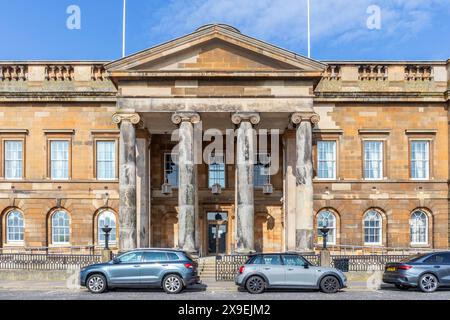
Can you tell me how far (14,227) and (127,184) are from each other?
36.3ft

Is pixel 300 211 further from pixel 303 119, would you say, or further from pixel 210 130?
pixel 210 130

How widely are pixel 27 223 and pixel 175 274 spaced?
17.4m

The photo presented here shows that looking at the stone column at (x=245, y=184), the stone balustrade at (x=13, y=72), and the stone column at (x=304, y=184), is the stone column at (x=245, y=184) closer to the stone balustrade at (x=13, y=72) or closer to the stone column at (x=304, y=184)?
the stone column at (x=304, y=184)

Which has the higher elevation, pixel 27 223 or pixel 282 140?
pixel 282 140

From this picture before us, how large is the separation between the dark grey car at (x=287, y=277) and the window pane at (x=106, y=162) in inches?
655

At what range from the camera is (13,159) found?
33094 mm

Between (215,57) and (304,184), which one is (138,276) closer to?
(304,184)

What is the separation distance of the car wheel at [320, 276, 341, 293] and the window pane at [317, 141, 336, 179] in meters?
14.7

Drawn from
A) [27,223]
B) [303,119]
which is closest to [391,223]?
[303,119]

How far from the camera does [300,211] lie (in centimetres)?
2653

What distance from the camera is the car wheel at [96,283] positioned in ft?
62.4

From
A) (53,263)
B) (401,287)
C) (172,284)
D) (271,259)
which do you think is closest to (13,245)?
(53,263)

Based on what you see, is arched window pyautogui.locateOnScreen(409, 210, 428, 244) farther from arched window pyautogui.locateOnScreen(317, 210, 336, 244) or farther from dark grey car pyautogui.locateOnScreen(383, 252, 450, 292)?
dark grey car pyautogui.locateOnScreen(383, 252, 450, 292)

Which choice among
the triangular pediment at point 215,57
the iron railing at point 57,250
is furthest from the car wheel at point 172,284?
the iron railing at point 57,250
